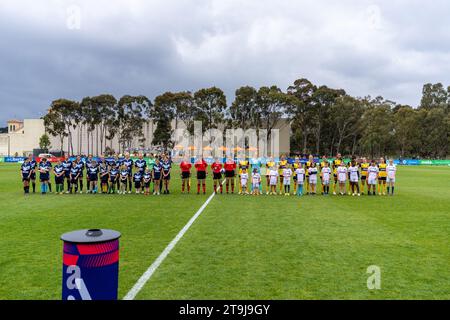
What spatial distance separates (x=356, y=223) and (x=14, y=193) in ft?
48.5

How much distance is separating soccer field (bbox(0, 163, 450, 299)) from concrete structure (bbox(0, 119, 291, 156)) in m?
54.9

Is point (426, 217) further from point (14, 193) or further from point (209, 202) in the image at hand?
point (14, 193)

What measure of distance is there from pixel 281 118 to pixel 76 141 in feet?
135

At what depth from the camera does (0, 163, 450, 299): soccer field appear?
16.1 ft

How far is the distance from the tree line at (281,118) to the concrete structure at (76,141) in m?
0.49

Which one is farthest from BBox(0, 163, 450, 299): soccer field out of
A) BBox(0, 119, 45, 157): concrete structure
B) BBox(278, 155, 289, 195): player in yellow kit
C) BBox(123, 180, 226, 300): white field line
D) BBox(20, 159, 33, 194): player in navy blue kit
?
BBox(0, 119, 45, 157): concrete structure

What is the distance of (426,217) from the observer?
10.9 meters

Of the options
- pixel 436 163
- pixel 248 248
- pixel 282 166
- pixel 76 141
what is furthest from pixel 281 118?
pixel 248 248

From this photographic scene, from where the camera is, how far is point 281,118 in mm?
66625

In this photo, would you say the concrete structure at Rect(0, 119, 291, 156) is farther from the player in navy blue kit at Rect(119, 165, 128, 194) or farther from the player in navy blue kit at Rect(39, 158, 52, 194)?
the player in navy blue kit at Rect(39, 158, 52, 194)

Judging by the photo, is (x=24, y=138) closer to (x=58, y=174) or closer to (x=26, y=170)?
(x=26, y=170)

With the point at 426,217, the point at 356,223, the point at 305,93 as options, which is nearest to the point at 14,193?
the point at 356,223

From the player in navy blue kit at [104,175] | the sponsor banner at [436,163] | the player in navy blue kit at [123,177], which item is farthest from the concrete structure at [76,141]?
the player in navy blue kit at [104,175]

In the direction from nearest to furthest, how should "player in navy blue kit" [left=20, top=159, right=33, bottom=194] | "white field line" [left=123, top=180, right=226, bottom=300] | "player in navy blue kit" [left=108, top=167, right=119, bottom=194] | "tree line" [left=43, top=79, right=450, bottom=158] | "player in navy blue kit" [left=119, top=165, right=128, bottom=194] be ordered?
"white field line" [left=123, top=180, right=226, bottom=300], "player in navy blue kit" [left=20, top=159, right=33, bottom=194], "player in navy blue kit" [left=108, top=167, right=119, bottom=194], "player in navy blue kit" [left=119, top=165, right=128, bottom=194], "tree line" [left=43, top=79, right=450, bottom=158]
